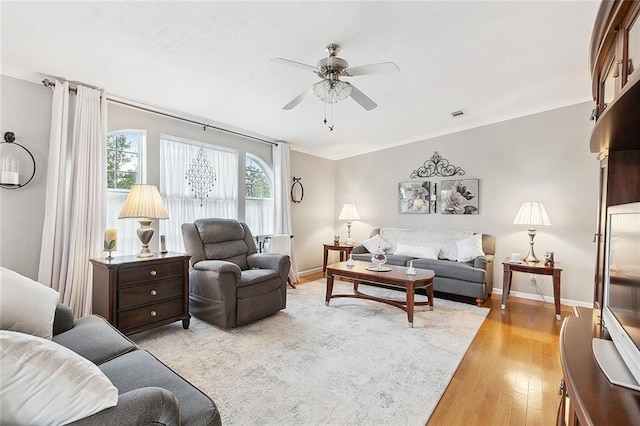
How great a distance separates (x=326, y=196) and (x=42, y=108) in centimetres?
447

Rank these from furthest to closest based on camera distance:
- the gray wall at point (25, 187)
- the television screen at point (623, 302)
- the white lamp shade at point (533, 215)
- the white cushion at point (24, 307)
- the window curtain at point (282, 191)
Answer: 1. the window curtain at point (282, 191)
2. the white lamp shade at point (533, 215)
3. the gray wall at point (25, 187)
4. the white cushion at point (24, 307)
5. the television screen at point (623, 302)

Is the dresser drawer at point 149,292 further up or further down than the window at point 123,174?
further down

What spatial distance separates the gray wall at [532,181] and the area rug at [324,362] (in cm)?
151

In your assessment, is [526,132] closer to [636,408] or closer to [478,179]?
[478,179]

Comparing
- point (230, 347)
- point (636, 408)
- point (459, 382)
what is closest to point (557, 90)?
point (459, 382)

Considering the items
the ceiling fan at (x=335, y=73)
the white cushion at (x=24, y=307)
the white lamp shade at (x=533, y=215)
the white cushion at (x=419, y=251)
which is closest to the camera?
the white cushion at (x=24, y=307)

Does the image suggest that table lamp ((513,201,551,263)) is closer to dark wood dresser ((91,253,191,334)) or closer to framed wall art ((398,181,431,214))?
framed wall art ((398,181,431,214))

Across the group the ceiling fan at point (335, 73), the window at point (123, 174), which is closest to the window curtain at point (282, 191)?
the window at point (123, 174)

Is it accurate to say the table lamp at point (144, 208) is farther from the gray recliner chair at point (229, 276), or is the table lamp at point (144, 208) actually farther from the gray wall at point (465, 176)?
the gray wall at point (465, 176)

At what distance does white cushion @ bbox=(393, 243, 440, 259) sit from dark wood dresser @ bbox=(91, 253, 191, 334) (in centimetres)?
328

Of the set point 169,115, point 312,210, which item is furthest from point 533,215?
point 169,115

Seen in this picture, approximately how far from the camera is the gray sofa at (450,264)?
3959mm

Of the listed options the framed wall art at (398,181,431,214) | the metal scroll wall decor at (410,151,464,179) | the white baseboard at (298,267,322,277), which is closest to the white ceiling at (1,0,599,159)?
the metal scroll wall decor at (410,151,464,179)

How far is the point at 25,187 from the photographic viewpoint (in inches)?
105
